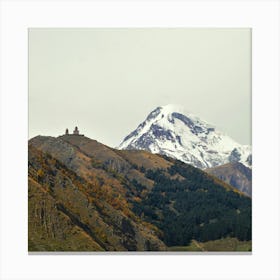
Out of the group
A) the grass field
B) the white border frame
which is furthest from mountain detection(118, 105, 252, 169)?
the grass field

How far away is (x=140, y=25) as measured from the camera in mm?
11258

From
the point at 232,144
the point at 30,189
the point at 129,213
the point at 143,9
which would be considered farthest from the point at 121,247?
the point at 143,9

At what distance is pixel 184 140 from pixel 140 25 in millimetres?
2117

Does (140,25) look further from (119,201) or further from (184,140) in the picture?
(119,201)

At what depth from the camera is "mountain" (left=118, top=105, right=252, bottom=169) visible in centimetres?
1127

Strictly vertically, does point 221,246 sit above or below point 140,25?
below

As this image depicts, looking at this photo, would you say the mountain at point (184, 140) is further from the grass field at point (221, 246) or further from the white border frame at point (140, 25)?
the grass field at point (221, 246)

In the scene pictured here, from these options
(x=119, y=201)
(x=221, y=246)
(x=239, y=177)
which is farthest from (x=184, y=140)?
(x=221, y=246)

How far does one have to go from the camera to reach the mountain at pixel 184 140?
1127cm

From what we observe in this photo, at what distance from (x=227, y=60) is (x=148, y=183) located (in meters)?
2.51

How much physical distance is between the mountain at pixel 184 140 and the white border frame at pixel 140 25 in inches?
20.2

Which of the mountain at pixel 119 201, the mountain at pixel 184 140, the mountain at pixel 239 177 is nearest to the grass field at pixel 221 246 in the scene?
the mountain at pixel 119 201
